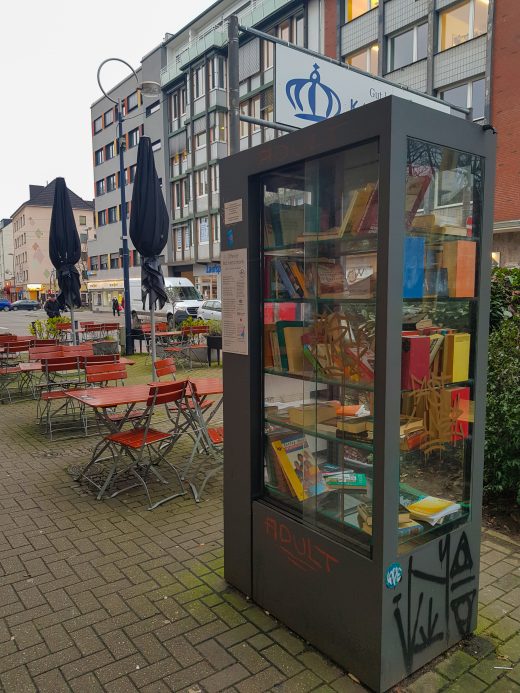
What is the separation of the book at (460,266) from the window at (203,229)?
35748 mm

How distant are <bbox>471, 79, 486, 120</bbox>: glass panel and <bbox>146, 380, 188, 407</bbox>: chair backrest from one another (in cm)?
2096

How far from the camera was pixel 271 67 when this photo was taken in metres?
15.9

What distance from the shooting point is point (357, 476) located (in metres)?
2.73

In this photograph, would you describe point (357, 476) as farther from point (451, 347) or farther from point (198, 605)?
point (198, 605)

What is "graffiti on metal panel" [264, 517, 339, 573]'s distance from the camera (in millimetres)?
2695

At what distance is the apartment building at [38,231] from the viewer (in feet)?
263

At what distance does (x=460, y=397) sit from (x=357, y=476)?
674 mm

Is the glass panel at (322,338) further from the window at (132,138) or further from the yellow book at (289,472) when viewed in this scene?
the window at (132,138)

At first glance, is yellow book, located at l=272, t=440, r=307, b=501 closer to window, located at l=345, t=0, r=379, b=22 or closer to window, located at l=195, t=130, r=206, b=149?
window, located at l=345, t=0, r=379, b=22

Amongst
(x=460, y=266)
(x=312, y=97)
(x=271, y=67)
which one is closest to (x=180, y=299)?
(x=271, y=67)

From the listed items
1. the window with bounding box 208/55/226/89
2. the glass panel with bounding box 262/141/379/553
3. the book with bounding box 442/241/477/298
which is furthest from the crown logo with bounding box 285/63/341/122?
the window with bounding box 208/55/226/89

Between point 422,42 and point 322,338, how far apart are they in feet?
80.6

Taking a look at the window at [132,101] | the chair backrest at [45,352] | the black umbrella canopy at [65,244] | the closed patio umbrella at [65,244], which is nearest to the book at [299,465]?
the chair backrest at [45,352]

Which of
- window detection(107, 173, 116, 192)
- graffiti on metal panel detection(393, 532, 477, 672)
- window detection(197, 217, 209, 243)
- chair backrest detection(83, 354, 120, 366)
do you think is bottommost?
graffiti on metal panel detection(393, 532, 477, 672)
